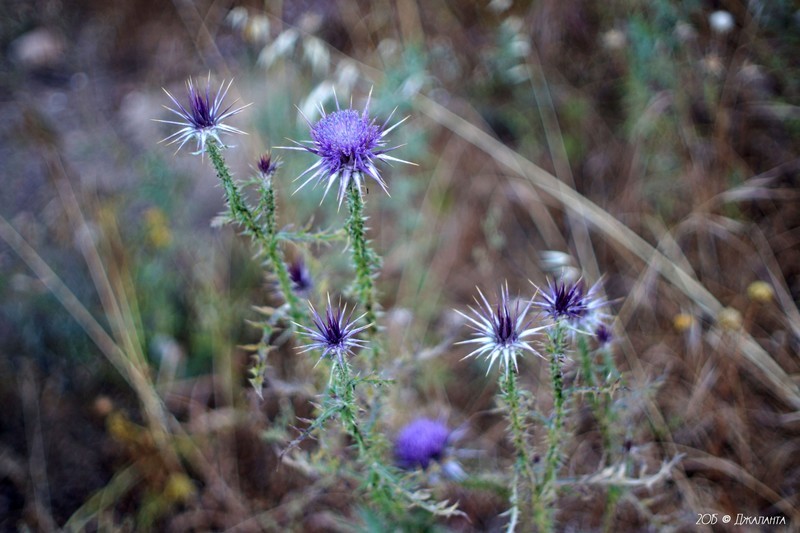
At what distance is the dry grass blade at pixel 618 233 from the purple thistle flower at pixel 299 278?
1667 millimetres

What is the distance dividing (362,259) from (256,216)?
351 mm

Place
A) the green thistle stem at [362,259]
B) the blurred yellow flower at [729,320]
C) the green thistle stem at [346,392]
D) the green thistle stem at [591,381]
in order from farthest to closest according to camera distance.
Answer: the blurred yellow flower at [729,320], the green thistle stem at [591,381], the green thistle stem at [362,259], the green thistle stem at [346,392]

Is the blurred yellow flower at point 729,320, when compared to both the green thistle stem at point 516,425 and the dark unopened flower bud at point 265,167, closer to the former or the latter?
the green thistle stem at point 516,425

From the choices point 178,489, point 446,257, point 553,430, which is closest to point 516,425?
point 553,430

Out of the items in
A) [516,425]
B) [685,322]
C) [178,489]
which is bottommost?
[516,425]

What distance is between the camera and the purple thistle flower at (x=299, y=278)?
225 cm

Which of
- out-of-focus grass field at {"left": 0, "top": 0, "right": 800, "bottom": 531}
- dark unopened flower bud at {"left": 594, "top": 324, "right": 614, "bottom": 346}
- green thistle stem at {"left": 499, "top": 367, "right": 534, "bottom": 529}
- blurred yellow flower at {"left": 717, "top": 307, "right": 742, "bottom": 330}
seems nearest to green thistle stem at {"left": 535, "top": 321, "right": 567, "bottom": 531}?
green thistle stem at {"left": 499, "top": 367, "right": 534, "bottom": 529}

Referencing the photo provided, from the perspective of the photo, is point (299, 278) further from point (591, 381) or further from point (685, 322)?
point (685, 322)

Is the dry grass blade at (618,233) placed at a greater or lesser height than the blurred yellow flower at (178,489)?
greater

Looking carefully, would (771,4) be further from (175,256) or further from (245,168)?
(175,256)

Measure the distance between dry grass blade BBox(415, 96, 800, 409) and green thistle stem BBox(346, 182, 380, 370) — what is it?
1683mm

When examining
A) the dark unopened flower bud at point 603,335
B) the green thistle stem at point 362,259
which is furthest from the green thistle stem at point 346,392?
the dark unopened flower bud at point 603,335

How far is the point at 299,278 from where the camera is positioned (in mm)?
2256

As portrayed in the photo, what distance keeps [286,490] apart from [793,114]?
3.23 metres
